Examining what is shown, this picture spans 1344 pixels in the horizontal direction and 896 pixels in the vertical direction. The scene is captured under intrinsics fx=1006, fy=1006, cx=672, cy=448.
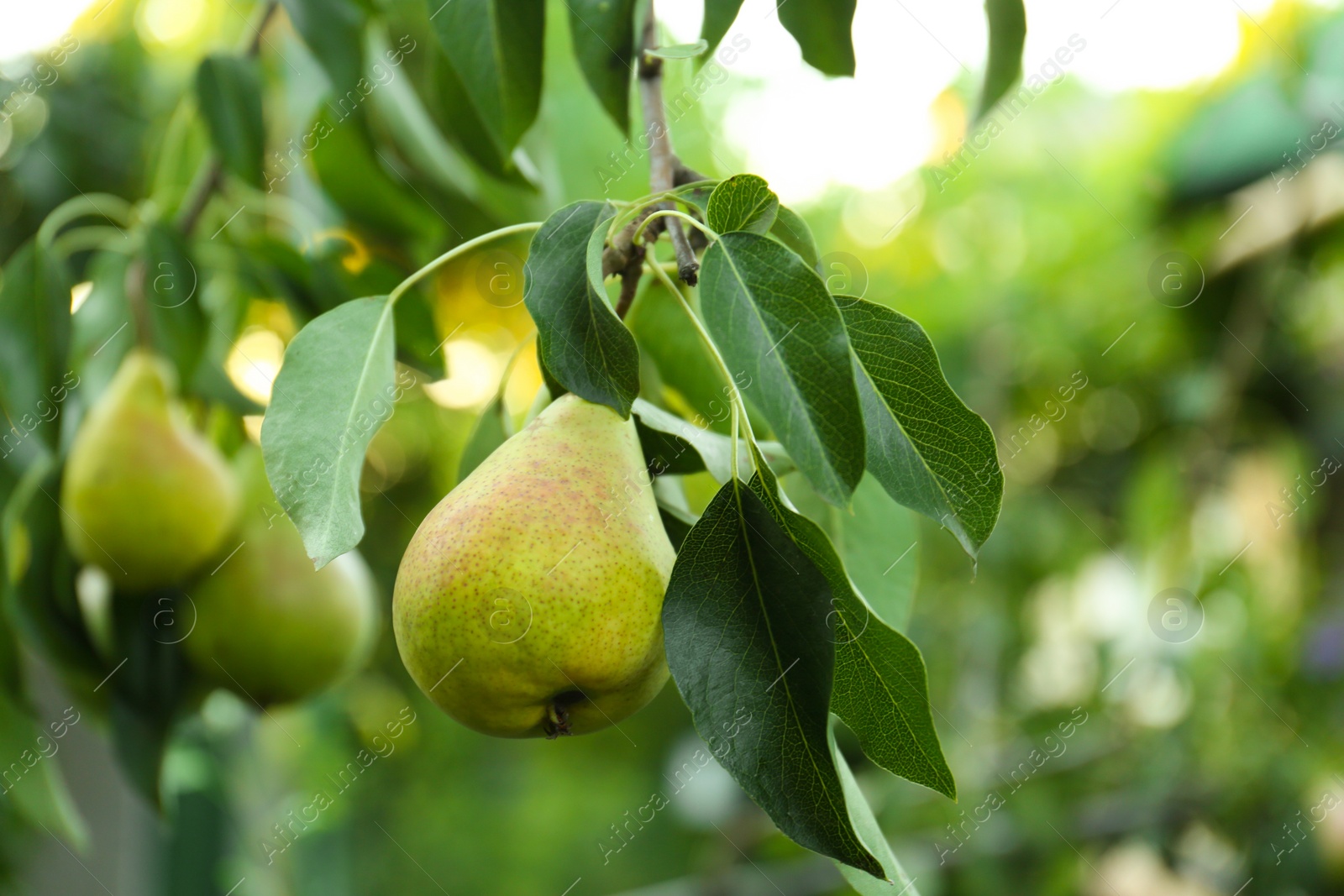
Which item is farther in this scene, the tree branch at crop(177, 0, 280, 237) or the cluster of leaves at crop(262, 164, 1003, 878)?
the tree branch at crop(177, 0, 280, 237)

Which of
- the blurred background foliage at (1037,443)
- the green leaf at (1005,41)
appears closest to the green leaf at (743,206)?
the green leaf at (1005,41)

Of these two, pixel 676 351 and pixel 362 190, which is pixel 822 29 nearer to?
pixel 676 351

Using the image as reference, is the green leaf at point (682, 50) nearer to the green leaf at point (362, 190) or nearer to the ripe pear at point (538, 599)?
the ripe pear at point (538, 599)

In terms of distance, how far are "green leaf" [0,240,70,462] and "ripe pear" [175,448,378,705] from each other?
5.5 inches

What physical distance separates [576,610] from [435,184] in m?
0.45

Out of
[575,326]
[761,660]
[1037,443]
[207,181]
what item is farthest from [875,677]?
[1037,443]

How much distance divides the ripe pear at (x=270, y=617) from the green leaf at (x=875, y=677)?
17.1 inches

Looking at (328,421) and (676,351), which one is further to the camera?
(676,351)

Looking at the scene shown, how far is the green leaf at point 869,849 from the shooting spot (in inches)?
11.9

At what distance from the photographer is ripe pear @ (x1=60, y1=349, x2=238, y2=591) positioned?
596 millimetres

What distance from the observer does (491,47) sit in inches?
17.3

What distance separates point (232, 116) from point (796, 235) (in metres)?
0.44

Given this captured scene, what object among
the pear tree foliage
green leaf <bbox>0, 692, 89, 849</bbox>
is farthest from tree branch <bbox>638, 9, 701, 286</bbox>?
green leaf <bbox>0, 692, 89, 849</bbox>

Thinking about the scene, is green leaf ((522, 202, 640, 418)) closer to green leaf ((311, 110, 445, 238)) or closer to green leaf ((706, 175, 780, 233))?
green leaf ((706, 175, 780, 233))
